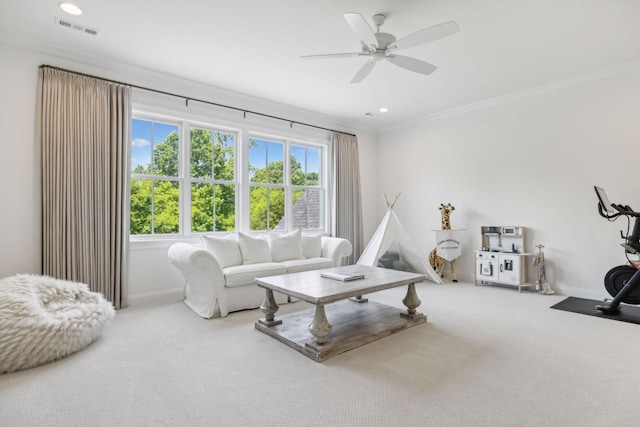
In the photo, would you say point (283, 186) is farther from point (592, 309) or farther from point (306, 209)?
point (592, 309)

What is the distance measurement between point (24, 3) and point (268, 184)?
3318mm

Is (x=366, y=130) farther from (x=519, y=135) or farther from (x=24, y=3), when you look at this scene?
(x=24, y=3)

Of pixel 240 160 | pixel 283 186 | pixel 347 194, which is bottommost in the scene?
pixel 347 194

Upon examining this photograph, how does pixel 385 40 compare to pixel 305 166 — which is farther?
pixel 305 166

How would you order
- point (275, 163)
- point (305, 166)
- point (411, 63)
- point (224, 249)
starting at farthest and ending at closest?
point (305, 166), point (275, 163), point (224, 249), point (411, 63)

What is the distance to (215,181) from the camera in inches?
189

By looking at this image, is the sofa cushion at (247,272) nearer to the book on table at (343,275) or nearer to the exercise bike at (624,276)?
the book on table at (343,275)

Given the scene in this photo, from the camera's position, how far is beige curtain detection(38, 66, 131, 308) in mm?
3428

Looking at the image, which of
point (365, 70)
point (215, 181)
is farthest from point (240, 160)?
point (365, 70)

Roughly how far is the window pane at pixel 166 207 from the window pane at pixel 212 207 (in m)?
0.21

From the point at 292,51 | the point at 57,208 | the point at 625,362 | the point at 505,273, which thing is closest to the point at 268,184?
the point at 292,51

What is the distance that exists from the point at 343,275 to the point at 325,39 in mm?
2292

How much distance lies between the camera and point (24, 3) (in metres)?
2.78

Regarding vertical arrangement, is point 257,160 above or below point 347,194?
above
